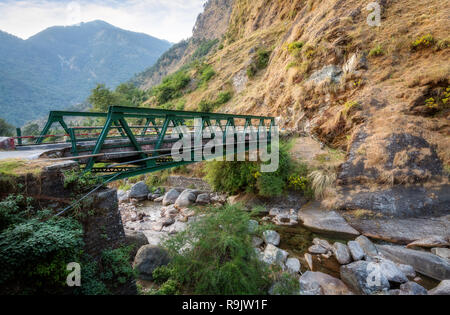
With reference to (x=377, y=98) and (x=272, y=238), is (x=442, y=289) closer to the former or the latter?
(x=272, y=238)

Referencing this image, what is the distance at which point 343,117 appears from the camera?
10562 millimetres

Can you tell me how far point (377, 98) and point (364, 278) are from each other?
9.03 m

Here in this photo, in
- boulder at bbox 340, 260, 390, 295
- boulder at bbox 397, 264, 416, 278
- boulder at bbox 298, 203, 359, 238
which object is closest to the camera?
boulder at bbox 340, 260, 390, 295

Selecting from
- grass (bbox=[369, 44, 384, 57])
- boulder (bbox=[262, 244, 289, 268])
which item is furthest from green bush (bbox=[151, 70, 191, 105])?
boulder (bbox=[262, 244, 289, 268])

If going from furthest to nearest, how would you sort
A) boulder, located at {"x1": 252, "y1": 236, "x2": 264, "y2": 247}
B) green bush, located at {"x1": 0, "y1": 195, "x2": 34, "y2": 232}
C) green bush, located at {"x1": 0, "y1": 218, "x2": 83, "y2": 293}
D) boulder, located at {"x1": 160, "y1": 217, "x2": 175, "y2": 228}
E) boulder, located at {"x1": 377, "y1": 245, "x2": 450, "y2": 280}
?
1. boulder, located at {"x1": 160, "y1": 217, "x2": 175, "y2": 228}
2. boulder, located at {"x1": 252, "y1": 236, "x2": 264, "y2": 247}
3. boulder, located at {"x1": 377, "y1": 245, "x2": 450, "y2": 280}
4. green bush, located at {"x1": 0, "y1": 195, "x2": 34, "y2": 232}
5. green bush, located at {"x1": 0, "y1": 218, "x2": 83, "y2": 293}

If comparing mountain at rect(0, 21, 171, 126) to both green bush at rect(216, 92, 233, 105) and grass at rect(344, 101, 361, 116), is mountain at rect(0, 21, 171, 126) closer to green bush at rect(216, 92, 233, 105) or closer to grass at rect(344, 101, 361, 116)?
green bush at rect(216, 92, 233, 105)

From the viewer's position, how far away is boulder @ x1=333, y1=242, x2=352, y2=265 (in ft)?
19.3

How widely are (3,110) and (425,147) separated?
147806mm

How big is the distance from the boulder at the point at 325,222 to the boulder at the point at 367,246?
22.0 inches

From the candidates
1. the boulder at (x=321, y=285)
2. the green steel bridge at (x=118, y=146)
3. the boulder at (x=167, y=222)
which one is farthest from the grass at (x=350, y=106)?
the boulder at (x=167, y=222)

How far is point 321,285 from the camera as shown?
197 inches

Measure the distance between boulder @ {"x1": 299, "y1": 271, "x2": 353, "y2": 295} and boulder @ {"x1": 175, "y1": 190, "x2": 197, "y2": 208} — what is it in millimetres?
7658

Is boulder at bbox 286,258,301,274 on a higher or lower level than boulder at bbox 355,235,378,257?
lower
